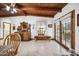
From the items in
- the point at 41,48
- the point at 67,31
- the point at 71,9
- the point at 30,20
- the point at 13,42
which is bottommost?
the point at 41,48

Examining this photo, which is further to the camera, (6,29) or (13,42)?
(13,42)

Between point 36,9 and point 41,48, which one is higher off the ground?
point 36,9

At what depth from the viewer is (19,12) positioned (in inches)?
129

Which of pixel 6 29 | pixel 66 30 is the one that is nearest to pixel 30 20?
pixel 6 29

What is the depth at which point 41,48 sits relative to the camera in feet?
10.9

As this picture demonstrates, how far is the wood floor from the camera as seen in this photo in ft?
10.7

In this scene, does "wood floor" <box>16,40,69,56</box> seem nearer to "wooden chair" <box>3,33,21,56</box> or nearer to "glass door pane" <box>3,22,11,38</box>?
"wooden chair" <box>3,33,21,56</box>

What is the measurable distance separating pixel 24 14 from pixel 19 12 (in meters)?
0.10

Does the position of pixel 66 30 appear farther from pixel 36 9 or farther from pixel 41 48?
pixel 36 9

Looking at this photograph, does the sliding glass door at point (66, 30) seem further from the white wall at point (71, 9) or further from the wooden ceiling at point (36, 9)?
the wooden ceiling at point (36, 9)

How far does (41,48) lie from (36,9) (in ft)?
2.52

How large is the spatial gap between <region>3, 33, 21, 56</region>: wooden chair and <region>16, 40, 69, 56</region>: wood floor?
100mm

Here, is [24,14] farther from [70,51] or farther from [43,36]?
Answer: [70,51]

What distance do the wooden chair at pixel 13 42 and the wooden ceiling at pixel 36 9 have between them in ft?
1.44
